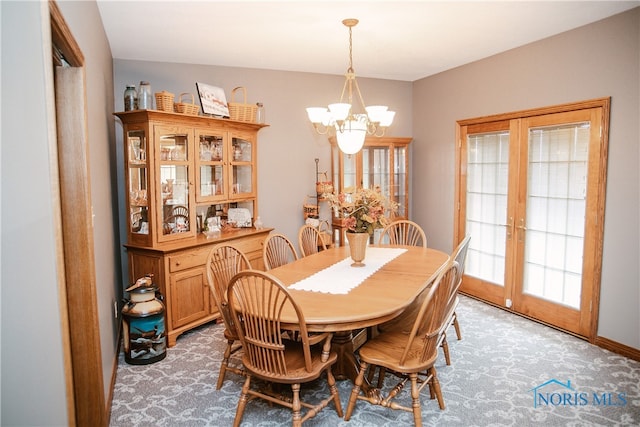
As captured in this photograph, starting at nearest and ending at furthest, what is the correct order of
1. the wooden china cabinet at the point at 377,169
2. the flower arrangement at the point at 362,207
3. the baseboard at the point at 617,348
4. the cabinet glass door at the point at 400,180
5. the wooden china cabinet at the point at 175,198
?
the flower arrangement at the point at 362,207, the baseboard at the point at 617,348, the wooden china cabinet at the point at 175,198, the wooden china cabinet at the point at 377,169, the cabinet glass door at the point at 400,180

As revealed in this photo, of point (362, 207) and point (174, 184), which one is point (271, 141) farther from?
point (362, 207)

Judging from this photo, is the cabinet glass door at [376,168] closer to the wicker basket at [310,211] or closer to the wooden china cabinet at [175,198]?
the wicker basket at [310,211]

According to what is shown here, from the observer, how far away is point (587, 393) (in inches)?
111

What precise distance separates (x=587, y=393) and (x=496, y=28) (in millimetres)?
2832

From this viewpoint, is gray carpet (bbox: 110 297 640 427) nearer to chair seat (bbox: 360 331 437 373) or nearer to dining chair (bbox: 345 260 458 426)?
dining chair (bbox: 345 260 458 426)

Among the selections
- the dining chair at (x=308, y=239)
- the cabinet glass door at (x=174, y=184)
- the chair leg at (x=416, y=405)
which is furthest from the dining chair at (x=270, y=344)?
the cabinet glass door at (x=174, y=184)

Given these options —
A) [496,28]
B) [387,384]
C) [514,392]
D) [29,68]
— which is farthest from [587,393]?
[29,68]

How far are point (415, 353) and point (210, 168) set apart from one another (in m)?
2.63

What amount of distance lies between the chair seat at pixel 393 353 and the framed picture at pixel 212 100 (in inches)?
103

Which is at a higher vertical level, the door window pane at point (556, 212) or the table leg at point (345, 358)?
the door window pane at point (556, 212)

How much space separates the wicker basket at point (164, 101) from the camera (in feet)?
12.0
